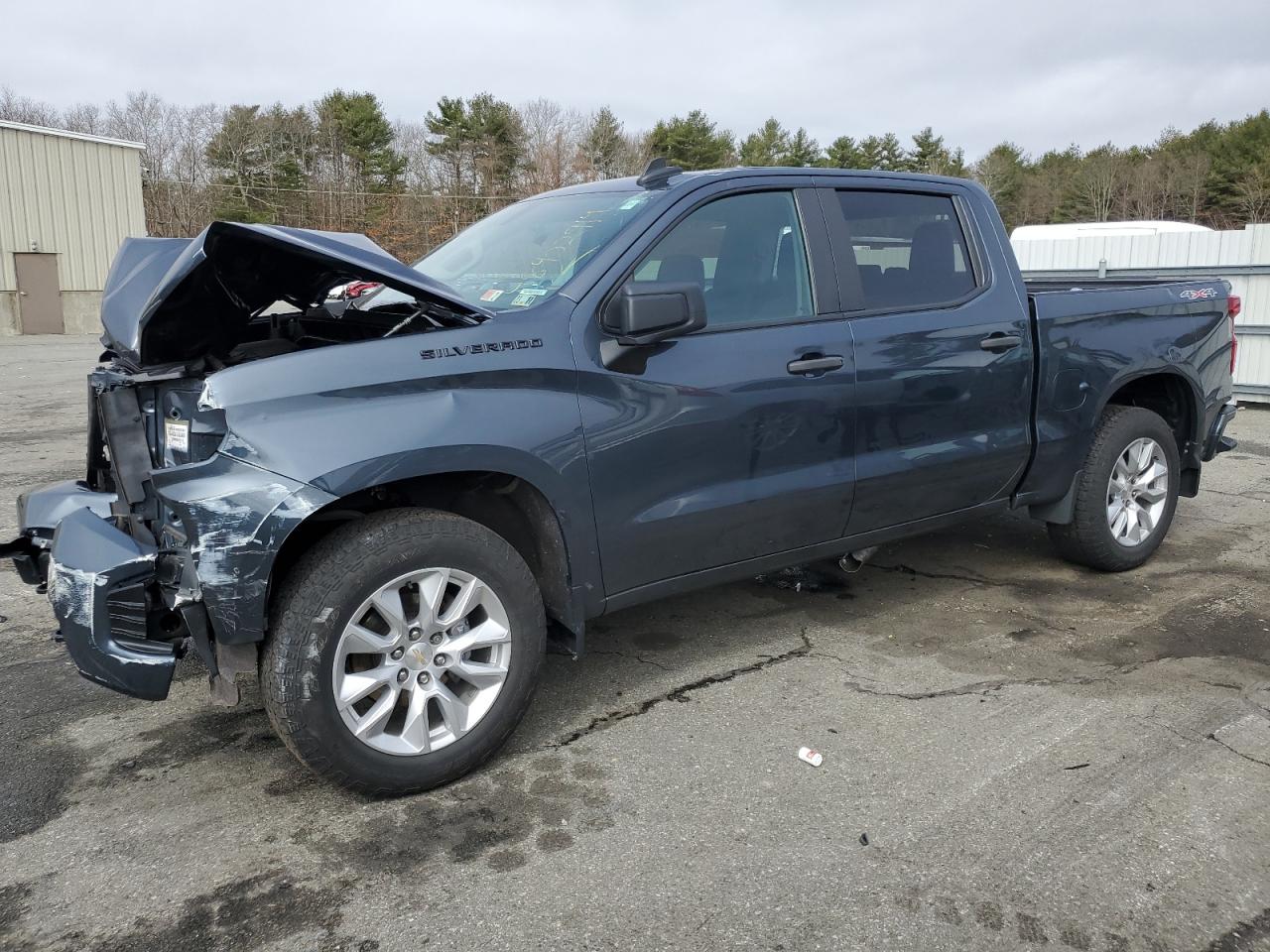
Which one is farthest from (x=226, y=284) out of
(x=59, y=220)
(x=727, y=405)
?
(x=59, y=220)

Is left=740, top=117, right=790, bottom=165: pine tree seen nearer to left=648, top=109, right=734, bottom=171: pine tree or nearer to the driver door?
left=648, top=109, right=734, bottom=171: pine tree

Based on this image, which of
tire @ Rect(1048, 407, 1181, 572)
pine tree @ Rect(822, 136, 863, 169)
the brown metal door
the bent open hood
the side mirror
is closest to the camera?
the bent open hood

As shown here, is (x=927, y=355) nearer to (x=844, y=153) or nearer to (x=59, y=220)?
(x=59, y=220)

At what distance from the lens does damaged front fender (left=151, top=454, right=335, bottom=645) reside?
2.73 meters

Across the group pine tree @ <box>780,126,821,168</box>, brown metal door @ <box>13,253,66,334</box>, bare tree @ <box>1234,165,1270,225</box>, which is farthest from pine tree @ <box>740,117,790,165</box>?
brown metal door @ <box>13,253,66,334</box>

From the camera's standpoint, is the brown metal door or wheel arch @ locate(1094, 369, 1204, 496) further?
the brown metal door

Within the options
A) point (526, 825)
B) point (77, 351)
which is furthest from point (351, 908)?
point (77, 351)

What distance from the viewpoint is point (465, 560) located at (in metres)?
3.04

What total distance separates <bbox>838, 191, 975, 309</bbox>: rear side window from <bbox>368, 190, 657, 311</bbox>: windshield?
3.21ft

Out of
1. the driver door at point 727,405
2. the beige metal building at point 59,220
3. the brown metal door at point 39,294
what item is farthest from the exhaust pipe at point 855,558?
the brown metal door at point 39,294

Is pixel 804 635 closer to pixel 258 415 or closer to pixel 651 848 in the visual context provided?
pixel 651 848

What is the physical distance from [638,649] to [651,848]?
149cm

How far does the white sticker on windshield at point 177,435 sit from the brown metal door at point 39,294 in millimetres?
29410

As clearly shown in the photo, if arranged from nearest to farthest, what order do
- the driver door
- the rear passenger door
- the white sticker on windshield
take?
1. the white sticker on windshield
2. the driver door
3. the rear passenger door
